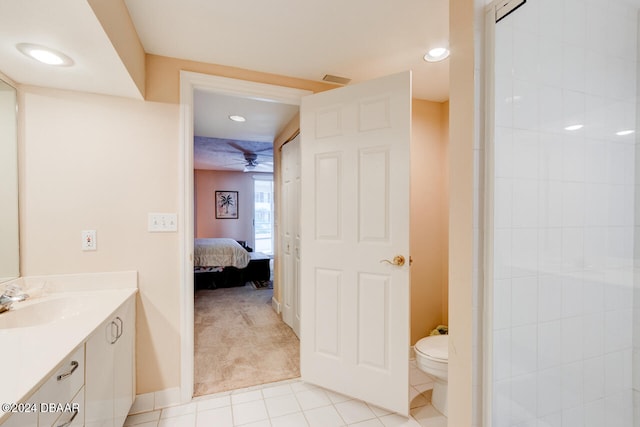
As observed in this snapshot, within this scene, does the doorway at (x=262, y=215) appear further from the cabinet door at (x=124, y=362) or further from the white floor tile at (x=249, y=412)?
the cabinet door at (x=124, y=362)

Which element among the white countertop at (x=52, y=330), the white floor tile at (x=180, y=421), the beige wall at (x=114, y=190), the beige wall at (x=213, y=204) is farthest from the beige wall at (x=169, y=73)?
the beige wall at (x=213, y=204)

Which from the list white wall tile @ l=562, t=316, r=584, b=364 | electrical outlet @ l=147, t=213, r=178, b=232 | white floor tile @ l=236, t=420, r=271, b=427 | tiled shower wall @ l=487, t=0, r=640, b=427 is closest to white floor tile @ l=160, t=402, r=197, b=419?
white floor tile @ l=236, t=420, r=271, b=427

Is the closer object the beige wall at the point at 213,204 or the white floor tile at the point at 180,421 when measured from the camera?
the white floor tile at the point at 180,421

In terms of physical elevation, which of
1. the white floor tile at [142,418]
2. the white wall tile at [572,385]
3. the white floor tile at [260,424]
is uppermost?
the white wall tile at [572,385]

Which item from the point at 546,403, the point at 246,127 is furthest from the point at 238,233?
the point at 546,403

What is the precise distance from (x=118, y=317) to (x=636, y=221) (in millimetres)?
2554

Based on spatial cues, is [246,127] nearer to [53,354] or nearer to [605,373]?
[53,354]

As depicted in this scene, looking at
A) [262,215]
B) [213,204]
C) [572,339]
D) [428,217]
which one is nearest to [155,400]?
[572,339]

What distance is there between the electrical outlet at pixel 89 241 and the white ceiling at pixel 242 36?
830mm

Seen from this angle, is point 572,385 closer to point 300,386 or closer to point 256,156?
point 300,386

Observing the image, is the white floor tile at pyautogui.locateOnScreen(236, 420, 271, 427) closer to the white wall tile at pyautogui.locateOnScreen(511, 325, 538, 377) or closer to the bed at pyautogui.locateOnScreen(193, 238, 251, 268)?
the white wall tile at pyautogui.locateOnScreen(511, 325, 538, 377)

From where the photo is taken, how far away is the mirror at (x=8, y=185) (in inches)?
57.9

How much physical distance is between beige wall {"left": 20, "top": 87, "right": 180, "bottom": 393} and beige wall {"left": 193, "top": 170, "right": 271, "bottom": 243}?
5766 mm

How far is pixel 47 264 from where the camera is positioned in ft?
5.38
